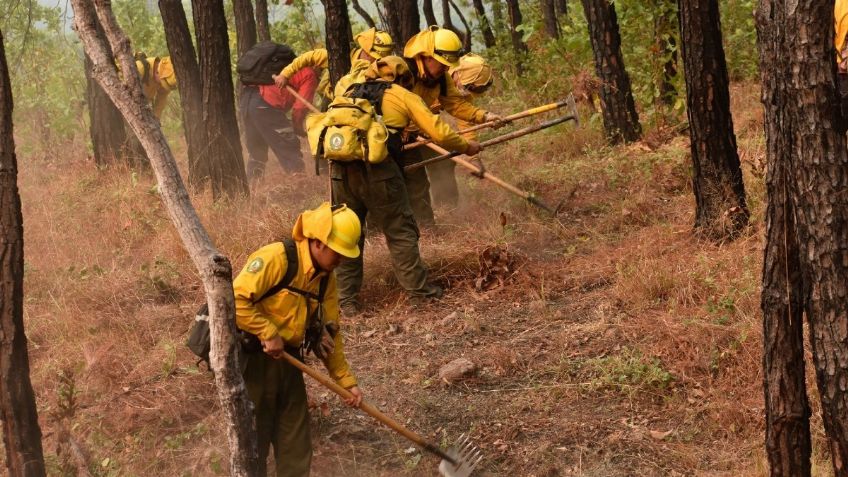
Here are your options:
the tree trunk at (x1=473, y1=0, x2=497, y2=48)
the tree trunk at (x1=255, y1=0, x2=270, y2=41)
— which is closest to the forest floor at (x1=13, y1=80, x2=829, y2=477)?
the tree trunk at (x1=255, y1=0, x2=270, y2=41)

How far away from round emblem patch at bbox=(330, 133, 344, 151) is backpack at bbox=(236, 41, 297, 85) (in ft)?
15.6

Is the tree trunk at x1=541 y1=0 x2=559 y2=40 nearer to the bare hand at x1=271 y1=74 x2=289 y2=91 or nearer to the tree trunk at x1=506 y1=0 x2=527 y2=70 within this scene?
the tree trunk at x1=506 y1=0 x2=527 y2=70

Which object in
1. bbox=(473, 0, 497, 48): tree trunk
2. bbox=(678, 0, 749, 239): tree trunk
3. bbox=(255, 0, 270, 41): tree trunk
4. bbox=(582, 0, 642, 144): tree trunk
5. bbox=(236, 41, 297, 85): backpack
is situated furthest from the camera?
bbox=(473, 0, 497, 48): tree trunk

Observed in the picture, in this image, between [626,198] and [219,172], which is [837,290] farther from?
[219,172]

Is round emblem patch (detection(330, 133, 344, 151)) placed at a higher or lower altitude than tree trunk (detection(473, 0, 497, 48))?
lower

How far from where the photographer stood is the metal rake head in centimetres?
552

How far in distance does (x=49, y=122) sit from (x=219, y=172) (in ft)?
29.1

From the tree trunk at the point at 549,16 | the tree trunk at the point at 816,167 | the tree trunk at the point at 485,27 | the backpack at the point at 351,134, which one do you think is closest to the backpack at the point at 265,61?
the backpack at the point at 351,134

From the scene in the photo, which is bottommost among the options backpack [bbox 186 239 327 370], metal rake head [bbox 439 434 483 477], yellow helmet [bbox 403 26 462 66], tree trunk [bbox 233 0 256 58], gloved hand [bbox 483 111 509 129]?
metal rake head [bbox 439 434 483 477]

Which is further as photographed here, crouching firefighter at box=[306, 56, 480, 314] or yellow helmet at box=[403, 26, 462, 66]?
yellow helmet at box=[403, 26, 462, 66]

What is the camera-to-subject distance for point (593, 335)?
22.6 feet

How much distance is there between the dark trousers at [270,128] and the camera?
12.4m

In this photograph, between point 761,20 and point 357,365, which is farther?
point 357,365

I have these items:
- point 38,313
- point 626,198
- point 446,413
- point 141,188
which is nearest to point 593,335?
point 446,413
